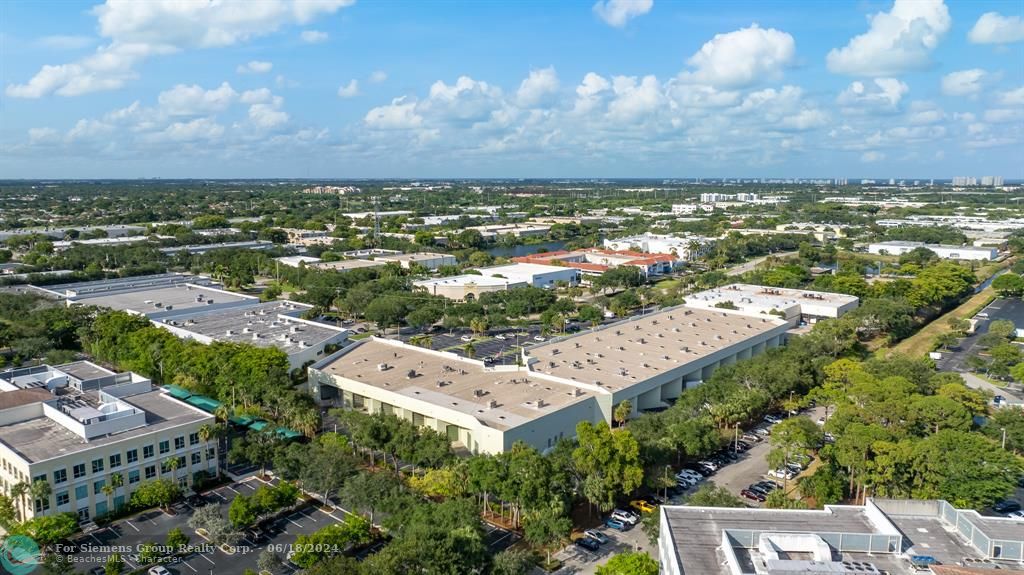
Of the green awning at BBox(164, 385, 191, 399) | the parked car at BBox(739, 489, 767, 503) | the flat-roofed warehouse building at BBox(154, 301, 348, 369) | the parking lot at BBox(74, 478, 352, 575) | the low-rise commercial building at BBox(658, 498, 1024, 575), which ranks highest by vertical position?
the low-rise commercial building at BBox(658, 498, 1024, 575)

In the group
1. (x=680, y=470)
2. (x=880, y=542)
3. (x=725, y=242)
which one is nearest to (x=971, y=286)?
(x=725, y=242)

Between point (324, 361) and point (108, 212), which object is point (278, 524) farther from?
point (108, 212)

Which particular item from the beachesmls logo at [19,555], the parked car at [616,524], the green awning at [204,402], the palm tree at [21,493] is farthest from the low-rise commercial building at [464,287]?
the beachesmls logo at [19,555]

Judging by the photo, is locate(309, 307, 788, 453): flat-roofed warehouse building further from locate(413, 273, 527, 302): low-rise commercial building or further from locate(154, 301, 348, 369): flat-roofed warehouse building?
locate(413, 273, 527, 302): low-rise commercial building

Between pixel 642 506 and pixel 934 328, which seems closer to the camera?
pixel 642 506

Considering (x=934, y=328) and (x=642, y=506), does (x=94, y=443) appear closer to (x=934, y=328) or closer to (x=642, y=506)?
(x=642, y=506)

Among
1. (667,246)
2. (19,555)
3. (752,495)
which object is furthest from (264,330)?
(667,246)

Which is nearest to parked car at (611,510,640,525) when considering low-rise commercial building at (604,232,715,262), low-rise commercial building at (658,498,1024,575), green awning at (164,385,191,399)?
low-rise commercial building at (658,498,1024,575)
